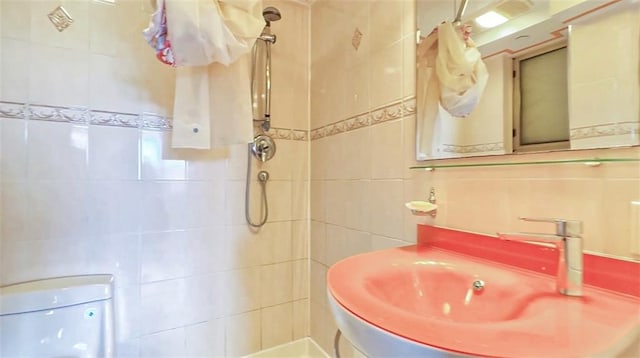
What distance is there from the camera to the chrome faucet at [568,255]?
0.57 meters

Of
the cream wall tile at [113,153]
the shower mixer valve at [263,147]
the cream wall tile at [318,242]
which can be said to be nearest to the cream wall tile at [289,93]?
the shower mixer valve at [263,147]

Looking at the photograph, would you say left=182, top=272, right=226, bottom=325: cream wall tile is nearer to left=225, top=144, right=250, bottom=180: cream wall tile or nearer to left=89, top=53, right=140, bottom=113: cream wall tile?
left=225, top=144, right=250, bottom=180: cream wall tile

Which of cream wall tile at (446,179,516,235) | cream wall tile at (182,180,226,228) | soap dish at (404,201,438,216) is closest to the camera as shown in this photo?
cream wall tile at (446,179,516,235)

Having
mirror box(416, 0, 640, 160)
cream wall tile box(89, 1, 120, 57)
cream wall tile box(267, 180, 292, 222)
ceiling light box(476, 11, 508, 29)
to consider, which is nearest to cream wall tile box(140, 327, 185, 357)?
cream wall tile box(267, 180, 292, 222)

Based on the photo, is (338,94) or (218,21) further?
(338,94)

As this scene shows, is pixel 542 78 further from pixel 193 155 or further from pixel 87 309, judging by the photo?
pixel 87 309

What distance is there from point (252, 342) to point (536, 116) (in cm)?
163

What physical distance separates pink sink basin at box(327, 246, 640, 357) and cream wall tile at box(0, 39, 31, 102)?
1394mm

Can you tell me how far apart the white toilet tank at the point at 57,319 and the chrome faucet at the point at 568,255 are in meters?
1.44

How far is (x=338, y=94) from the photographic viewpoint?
151 centimetres

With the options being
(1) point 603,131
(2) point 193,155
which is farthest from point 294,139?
(1) point 603,131

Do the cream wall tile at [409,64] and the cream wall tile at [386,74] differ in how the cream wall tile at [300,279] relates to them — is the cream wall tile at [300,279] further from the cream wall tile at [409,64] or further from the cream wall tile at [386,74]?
the cream wall tile at [409,64]

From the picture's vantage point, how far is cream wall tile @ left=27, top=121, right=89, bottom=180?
1.16 metres

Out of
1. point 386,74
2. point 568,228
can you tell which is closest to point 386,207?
point 386,74
